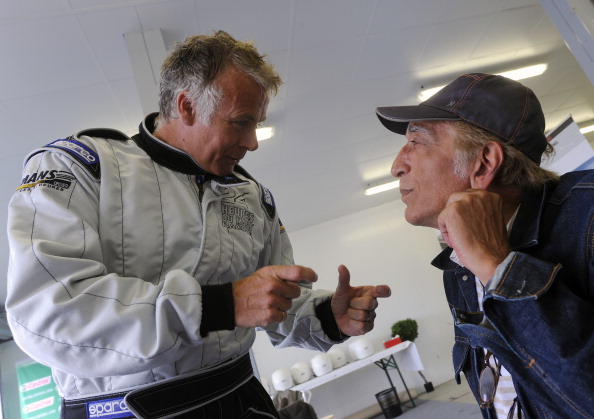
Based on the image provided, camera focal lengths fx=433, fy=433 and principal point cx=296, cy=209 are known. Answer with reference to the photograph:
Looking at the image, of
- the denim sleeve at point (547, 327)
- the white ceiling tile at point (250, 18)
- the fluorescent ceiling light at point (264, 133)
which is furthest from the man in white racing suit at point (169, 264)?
the fluorescent ceiling light at point (264, 133)

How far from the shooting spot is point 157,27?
3.16 metres

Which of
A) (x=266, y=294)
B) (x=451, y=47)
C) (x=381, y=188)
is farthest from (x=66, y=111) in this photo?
(x=381, y=188)

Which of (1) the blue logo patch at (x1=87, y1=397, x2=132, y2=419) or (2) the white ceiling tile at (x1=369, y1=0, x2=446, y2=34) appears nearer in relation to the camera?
(1) the blue logo patch at (x1=87, y1=397, x2=132, y2=419)

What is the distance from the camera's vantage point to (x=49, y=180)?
1.00 metres

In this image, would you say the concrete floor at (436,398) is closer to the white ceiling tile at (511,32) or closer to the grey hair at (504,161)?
the white ceiling tile at (511,32)

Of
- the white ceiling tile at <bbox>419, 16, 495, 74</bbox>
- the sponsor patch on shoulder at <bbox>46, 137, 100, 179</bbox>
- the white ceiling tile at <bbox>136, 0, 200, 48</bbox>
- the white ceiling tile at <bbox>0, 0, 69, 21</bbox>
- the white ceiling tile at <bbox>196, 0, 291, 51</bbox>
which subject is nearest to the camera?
the sponsor patch on shoulder at <bbox>46, 137, 100, 179</bbox>

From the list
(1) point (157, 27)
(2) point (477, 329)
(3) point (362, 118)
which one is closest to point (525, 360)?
(2) point (477, 329)

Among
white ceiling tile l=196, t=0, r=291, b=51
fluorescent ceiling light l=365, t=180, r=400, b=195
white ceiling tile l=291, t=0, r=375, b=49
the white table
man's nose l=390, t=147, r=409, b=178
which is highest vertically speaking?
white ceiling tile l=196, t=0, r=291, b=51

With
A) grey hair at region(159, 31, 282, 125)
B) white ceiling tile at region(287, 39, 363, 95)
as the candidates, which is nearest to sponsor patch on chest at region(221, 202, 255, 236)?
grey hair at region(159, 31, 282, 125)

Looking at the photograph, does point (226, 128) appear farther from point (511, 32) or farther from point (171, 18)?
point (511, 32)

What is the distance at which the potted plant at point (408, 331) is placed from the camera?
8.04 metres

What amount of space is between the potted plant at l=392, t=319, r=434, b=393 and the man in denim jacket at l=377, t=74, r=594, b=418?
7.06 m

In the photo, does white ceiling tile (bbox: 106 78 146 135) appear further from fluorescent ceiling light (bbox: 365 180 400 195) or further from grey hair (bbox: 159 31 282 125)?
fluorescent ceiling light (bbox: 365 180 400 195)

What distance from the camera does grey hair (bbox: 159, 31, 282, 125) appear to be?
4.50ft
